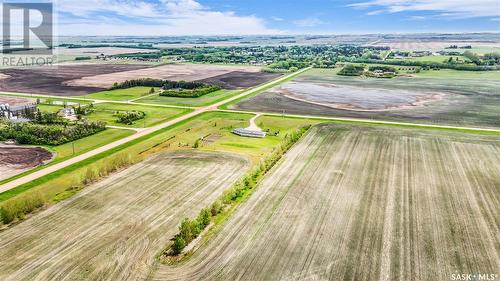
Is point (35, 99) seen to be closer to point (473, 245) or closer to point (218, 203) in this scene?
point (218, 203)

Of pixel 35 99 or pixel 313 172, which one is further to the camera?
pixel 35 99

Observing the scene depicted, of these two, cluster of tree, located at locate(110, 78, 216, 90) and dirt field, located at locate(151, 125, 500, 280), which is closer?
dirt field, located at locate(151, 125, 500, 280)

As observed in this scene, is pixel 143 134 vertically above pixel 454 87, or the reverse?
pixel 454 87

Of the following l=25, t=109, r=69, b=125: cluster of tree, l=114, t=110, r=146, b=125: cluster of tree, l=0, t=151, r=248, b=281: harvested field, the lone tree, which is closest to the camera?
l=0, t=151, r=248, b=281: harvested field

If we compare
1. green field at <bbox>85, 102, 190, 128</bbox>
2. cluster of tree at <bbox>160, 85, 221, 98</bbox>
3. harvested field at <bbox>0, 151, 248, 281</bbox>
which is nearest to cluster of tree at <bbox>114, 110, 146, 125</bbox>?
green field at <bbox>85, 102, 190, 128</bbox>

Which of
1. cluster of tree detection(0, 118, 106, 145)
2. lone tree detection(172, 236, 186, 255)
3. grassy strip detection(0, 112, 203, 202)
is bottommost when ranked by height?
lone tree detection(172, 236, 186, 255)

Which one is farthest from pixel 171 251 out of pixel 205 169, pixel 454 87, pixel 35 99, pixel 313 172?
pixel 454 87

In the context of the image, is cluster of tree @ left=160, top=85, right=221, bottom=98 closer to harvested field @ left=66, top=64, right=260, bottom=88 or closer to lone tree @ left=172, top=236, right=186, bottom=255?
Answer: harvested field @ left=66, top=64, right=260, bottom=88

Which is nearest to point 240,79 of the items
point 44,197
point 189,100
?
point 189,100
